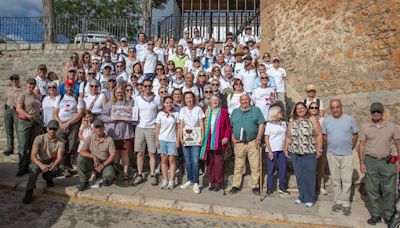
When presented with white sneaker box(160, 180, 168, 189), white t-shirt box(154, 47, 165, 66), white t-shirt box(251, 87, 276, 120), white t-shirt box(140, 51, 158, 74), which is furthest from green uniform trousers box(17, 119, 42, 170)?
white t-shirt box(251, 87, 276, 120)

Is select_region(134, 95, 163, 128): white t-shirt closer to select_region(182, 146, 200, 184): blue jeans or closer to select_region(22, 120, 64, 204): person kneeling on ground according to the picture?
select_region(182, 146, 200, 184): blue jeans

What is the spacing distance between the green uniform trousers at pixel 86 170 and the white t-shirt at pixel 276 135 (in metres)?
2.80

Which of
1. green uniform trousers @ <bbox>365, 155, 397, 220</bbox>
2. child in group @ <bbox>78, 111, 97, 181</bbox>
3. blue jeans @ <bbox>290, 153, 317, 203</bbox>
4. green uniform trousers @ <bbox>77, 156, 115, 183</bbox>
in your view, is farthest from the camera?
child in group @ <bbox>78, 111, 97, 181</bbox>

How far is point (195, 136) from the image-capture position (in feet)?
19.7

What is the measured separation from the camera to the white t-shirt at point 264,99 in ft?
22.1

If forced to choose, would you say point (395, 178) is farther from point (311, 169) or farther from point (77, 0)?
point (77, 0)

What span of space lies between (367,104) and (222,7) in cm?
1496

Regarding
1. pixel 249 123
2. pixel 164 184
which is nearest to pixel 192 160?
pixel 164 184

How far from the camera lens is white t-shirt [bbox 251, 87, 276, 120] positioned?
265 inches

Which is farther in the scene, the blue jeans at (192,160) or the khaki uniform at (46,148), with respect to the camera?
the blue jeans at (192,160)

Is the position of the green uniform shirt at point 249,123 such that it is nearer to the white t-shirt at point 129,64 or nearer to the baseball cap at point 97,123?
the baseball cap at point 97,123

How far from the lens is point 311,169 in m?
5.57

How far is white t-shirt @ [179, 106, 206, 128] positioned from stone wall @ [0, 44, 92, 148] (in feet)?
26.9

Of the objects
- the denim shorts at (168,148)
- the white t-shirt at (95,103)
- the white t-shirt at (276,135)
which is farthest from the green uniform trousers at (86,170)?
the white t-shirt at (276,135)
